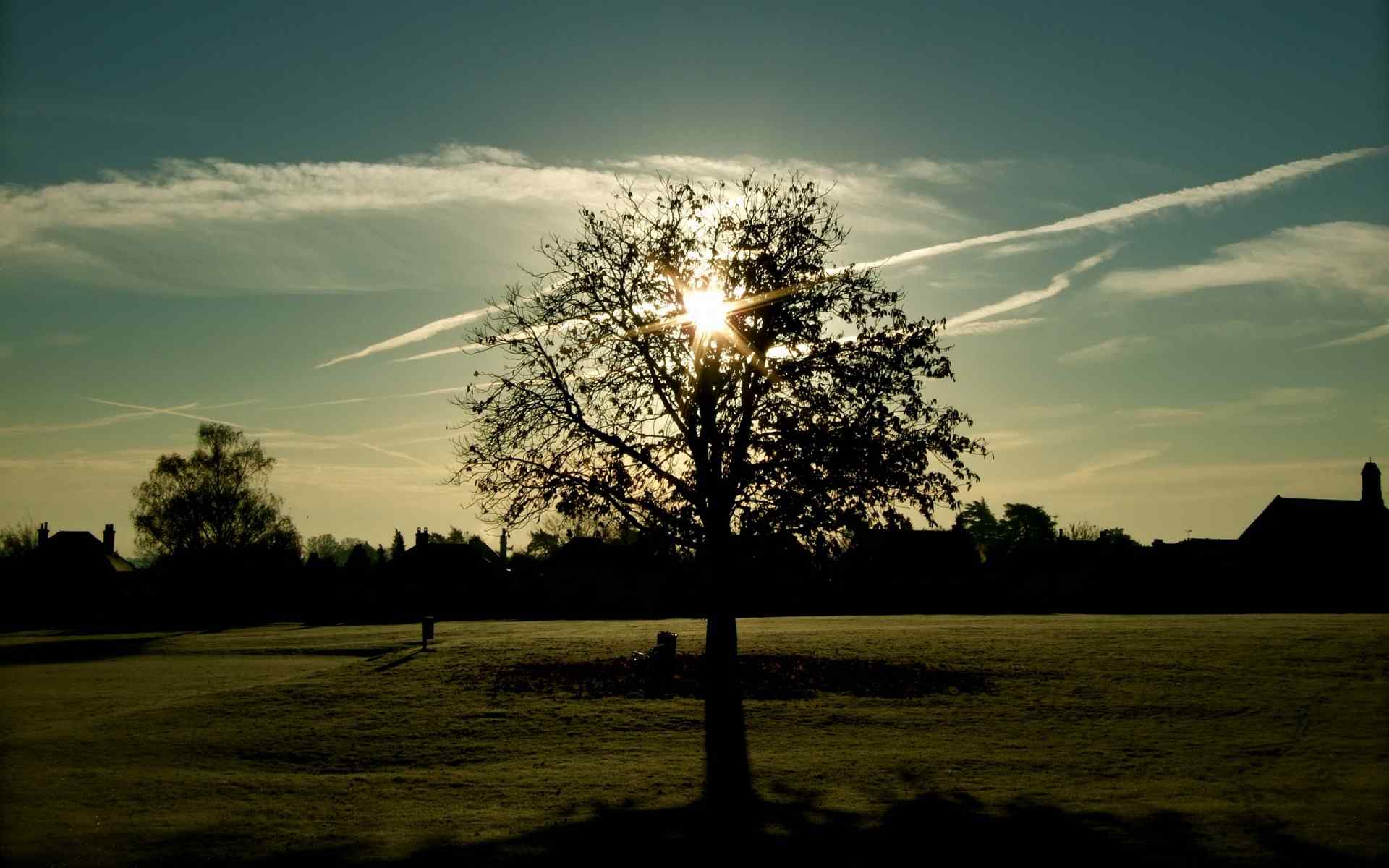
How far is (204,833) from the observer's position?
1416 centimetres

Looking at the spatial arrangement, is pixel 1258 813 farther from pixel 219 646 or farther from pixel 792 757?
pixel 219 646

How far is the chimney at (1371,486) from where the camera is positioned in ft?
270

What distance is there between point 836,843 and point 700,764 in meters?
6.12

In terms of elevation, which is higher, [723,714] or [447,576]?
[447,576]

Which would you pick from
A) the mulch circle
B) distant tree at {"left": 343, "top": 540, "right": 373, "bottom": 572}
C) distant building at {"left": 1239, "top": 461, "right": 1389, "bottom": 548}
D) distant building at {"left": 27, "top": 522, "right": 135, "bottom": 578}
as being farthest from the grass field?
distant building at {"left": 27, "top": 522, "right": 135, "bottom": 578}

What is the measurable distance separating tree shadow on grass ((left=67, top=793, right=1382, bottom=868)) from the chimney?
84359 millimetres

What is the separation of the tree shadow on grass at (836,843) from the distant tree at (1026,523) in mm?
151307

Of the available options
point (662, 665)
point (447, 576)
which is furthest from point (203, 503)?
point (662, 665)

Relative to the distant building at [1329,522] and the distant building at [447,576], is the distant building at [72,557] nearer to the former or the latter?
the distant building at [447,576]

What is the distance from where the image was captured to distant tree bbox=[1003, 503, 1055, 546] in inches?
6284

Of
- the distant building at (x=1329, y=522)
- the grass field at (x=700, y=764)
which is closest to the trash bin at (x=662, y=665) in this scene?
the grass field at (x=700, y=764)

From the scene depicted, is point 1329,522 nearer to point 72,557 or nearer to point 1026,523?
point 1026,523

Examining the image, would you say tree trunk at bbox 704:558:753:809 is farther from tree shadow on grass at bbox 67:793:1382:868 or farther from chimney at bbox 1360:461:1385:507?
chimney at bbox 1360:461:1385:507

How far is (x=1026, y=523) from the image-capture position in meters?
162
